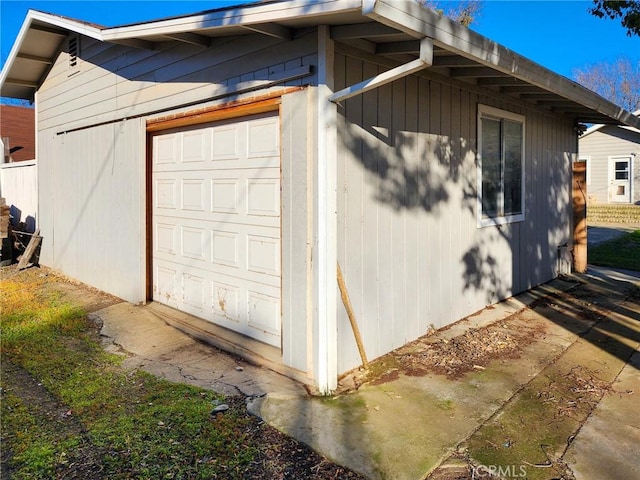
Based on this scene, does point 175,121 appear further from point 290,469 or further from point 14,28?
point 14,28

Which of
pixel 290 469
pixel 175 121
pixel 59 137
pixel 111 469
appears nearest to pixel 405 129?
pixel 175 121

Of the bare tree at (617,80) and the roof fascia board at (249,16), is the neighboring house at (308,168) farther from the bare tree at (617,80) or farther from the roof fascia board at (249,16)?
the bare tree at (617,80)

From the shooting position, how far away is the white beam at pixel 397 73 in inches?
125

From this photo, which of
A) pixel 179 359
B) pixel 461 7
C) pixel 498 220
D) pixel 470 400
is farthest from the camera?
pixel 461 7

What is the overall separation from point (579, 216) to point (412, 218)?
5.34 metres

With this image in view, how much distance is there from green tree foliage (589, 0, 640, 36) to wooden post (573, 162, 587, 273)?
317 cm

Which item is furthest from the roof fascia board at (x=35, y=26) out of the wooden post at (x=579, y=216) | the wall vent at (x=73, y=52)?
the wooden post at (x=579, y=216)

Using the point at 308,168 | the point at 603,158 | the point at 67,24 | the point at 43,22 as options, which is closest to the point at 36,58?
the point at 43,22

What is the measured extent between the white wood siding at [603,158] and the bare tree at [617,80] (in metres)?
14.3

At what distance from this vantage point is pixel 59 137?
26.6 ft

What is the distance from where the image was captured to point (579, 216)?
866 cm

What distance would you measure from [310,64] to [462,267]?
3056 millimetres

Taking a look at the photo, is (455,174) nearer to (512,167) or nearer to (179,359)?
(512,167)

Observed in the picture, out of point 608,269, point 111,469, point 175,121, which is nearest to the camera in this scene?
point 111,469
